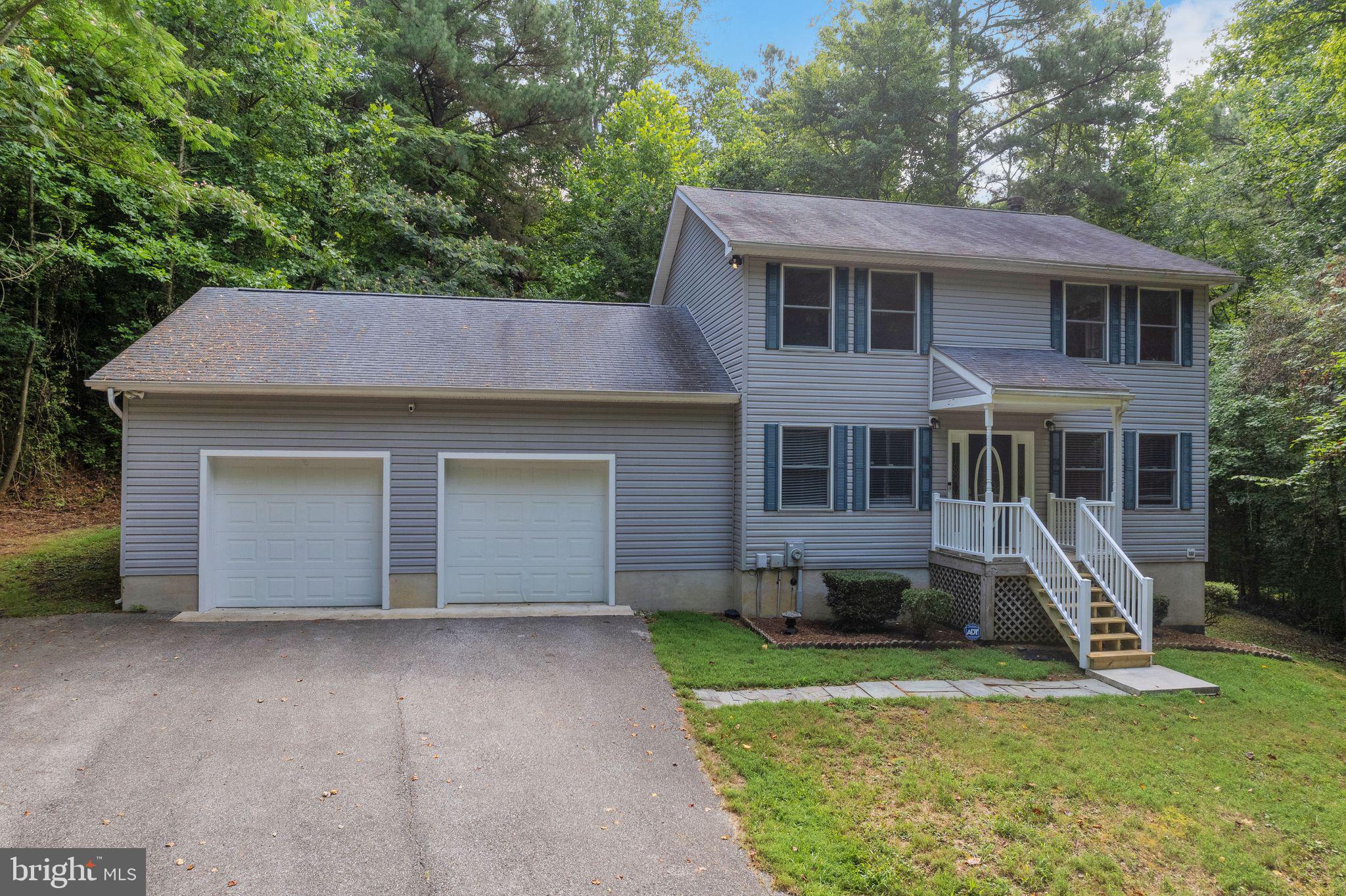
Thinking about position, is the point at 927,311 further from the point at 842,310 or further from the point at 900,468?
the point at 900,468

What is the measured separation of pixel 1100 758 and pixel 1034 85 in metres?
23.3

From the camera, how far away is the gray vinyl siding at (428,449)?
866 centimetres

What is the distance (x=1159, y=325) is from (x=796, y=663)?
842cm

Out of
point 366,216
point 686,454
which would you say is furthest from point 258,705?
point 366,216

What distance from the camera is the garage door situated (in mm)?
8930

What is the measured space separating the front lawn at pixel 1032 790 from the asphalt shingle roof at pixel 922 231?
6072 mm

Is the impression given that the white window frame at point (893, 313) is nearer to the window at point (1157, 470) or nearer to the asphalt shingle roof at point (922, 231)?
the asphalt shingle roof at point (922, 231)

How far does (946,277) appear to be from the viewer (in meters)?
10.2

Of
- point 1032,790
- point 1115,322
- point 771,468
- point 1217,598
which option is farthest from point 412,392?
point 1217,598

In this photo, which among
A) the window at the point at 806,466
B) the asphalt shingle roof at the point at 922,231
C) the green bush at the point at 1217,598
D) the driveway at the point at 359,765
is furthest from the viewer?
the green bush at the point at 1217,598

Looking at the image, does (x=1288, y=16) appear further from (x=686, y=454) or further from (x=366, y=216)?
(x=366, y=216)

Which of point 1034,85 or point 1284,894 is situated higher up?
point 1034,85

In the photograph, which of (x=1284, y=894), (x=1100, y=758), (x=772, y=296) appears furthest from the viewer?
(x=772, y=296)

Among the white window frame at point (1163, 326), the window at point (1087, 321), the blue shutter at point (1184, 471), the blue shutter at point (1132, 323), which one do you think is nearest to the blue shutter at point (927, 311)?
the window at point (1087, 321)
